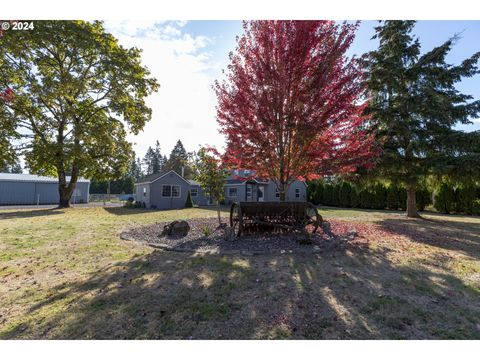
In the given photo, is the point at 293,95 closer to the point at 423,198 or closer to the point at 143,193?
the point at 423,198

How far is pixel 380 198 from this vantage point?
846 inches

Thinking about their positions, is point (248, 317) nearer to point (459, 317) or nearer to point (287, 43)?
point (459, 317)

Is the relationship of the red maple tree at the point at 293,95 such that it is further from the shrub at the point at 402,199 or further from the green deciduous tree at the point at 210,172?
the shrub at the point at 402,199

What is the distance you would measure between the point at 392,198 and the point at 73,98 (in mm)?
27151

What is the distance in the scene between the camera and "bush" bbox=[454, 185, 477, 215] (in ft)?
55.0

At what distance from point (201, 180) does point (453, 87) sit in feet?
44.9

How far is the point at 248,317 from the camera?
9.02 ft

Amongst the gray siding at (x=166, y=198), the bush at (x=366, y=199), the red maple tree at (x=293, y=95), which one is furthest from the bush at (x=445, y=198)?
the gray siding at (x=166, y=198)

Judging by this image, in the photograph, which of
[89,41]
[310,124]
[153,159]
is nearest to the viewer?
[310,124]

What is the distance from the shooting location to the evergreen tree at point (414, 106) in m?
11.5

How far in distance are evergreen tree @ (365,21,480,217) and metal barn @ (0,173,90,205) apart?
31097mm

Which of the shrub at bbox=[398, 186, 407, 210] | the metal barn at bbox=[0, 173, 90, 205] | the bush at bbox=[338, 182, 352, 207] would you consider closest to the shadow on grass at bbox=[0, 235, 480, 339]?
the shrub at bbox=[398, 186, 407, 210]

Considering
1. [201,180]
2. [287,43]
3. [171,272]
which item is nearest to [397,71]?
[287,43]

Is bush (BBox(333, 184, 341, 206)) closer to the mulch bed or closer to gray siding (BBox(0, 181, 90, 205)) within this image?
the mulch bed
